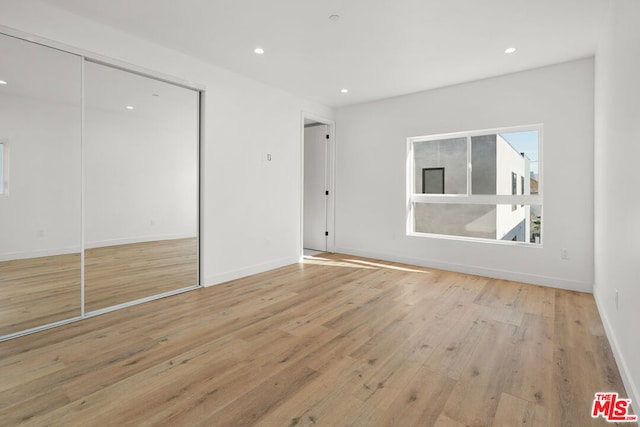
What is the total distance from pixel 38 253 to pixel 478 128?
504 cm

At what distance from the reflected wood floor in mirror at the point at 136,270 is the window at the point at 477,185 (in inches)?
130

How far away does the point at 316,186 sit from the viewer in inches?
238

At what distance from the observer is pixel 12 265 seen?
2.52m

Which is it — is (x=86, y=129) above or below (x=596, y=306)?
above

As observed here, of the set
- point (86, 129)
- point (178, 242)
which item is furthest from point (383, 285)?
point (86, 129)

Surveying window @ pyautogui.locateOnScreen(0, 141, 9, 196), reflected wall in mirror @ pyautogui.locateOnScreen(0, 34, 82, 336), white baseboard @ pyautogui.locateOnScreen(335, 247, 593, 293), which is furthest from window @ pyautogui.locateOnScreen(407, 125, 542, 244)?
window @ pyautogui.locateOnScreen(0, 141, 9, 196)

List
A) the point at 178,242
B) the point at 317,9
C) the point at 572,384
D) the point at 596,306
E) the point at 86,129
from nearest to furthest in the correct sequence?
the point at 572,384, the point at 317,9, the point at 86,129, the point at 596,306, the point at 178,242

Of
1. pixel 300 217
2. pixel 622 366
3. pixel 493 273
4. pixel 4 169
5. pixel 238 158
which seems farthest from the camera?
pixel 300 217

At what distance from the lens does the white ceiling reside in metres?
2.58

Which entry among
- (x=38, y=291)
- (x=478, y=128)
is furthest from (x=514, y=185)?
(x=38, y=291)

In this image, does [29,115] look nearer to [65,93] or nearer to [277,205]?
[65,93]

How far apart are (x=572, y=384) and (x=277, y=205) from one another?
3.73 metres

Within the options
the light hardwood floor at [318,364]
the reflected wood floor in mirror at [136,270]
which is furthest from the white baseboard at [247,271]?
the light hardwood floor at [318,364]

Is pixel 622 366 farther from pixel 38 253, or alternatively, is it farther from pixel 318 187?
pixel 318 187
